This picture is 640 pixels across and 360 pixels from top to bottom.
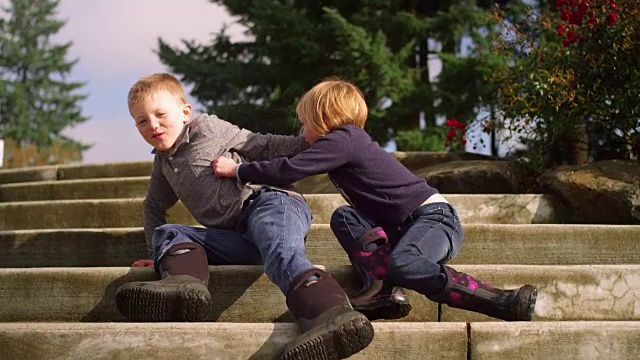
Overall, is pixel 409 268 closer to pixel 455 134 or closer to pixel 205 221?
pixel 205 221

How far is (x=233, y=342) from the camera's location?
2486 mm

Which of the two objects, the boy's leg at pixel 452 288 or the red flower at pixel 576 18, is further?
the red flower at pixel 576 18

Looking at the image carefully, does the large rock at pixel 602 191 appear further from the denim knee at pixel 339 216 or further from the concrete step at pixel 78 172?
the concrete step at pixel 78 172

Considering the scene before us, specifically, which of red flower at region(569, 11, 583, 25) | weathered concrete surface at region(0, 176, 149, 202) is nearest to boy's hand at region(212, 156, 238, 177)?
weathered concrete surface at region(0, 176, 149, 202)

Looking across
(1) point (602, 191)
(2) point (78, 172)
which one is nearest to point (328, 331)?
(1) point (602, 191)

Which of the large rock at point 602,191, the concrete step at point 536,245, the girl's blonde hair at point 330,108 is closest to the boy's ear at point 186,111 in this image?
the girl's blonde hair at point 330,108

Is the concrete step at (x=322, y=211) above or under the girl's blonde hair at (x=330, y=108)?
under

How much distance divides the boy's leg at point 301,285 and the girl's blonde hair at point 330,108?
33cm

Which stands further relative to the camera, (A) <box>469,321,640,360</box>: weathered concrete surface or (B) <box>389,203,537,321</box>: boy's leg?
(B) <box>389,203,537,321</box>: boy's leg

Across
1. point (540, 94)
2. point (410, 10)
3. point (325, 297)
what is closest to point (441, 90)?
point (410, 10)

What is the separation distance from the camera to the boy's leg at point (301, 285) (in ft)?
7.40

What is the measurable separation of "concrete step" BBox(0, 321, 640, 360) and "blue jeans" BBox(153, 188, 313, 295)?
0.23 metres

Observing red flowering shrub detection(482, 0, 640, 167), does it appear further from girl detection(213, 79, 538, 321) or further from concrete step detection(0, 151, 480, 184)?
concrete step detection(0, 151, 480, 184)

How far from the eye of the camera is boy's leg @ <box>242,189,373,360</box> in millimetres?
2256
